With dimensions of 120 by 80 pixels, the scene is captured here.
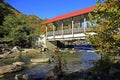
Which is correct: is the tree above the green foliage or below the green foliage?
below

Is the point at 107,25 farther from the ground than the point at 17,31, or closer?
closer

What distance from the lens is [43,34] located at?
48188 mm

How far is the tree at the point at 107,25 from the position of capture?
1078 cm

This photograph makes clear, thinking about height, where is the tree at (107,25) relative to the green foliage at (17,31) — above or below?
below

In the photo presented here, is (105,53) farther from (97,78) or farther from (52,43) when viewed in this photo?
(52,43)

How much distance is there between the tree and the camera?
35.4 ft

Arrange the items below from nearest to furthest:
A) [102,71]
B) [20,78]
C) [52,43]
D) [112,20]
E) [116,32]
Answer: [112,20] → [116,32] → [102,71] → [20,78] → [52,43]

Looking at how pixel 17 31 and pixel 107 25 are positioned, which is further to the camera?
pixel 17 31

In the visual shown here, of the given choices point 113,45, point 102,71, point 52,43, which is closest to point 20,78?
point 102,71

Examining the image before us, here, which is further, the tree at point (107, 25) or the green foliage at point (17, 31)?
the green foliage at point (17, 31)

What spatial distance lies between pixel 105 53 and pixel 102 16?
2087 mm

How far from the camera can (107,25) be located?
1141 centimetres

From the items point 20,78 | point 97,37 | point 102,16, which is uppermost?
point 102,16

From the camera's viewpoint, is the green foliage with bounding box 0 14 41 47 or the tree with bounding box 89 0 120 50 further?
the green foliage with bounding box 0 14 41 47
